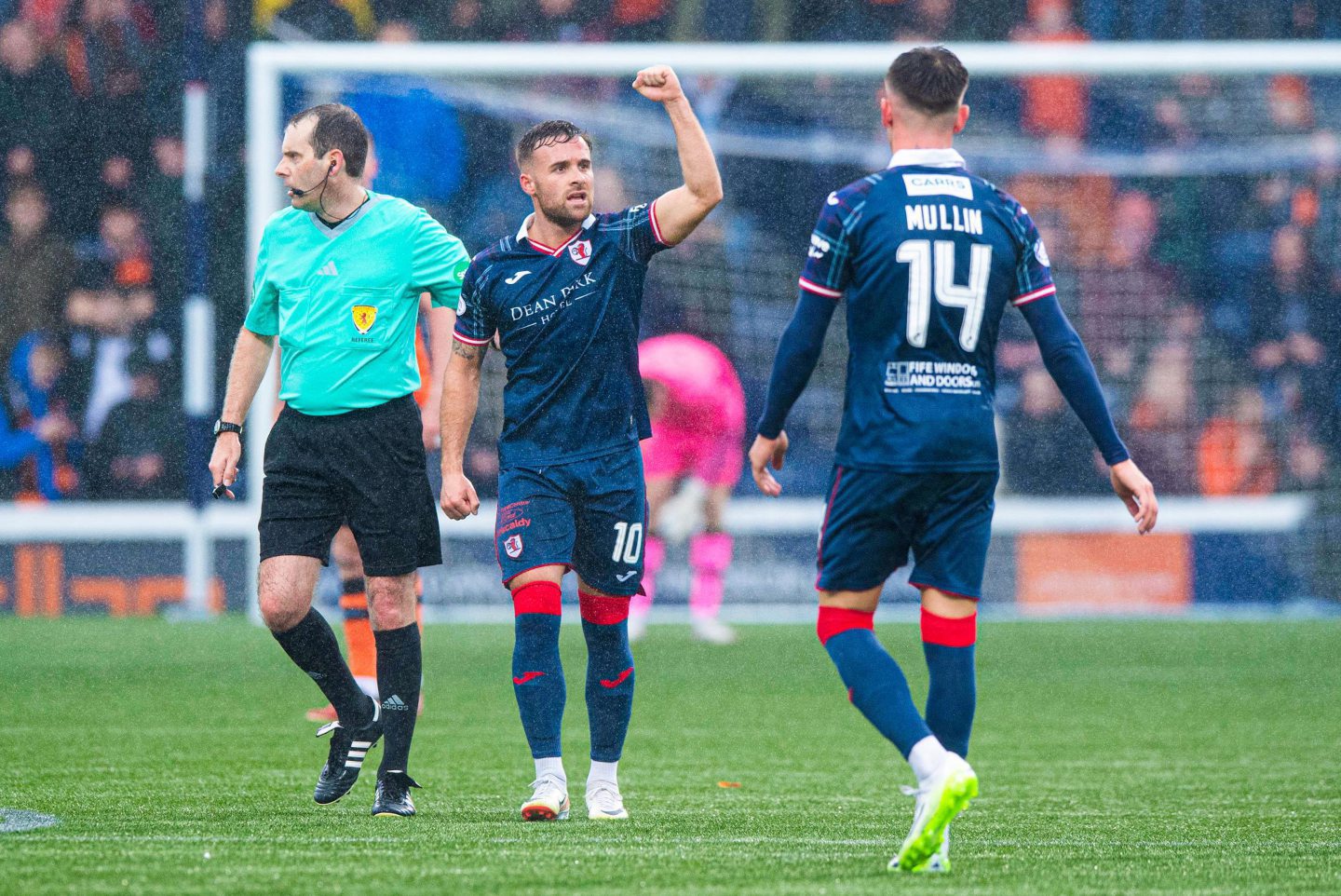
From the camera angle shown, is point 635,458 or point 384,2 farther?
point 384,2

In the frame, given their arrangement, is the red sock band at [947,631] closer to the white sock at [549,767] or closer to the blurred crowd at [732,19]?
the white sock at [549,767]

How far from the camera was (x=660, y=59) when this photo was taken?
1262 centimetres

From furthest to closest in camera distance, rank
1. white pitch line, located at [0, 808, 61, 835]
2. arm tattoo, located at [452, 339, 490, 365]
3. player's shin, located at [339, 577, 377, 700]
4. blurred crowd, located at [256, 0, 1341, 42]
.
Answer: blurred crowd, located at [256, 0, 1341, 42] → player's shin, located at [339, 577, 377, 700] → arm tattoo, located at [452, 339, 490, 365] → white pitch line, located at [0, 808, 61, 835]

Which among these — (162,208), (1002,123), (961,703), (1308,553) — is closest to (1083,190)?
(1002,123)

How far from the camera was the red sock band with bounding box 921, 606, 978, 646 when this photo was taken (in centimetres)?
420

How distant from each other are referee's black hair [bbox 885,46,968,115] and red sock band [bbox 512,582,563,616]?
160 cm

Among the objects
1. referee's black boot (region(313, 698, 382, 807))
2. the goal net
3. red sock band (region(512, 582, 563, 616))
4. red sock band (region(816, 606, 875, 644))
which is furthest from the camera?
the goal net

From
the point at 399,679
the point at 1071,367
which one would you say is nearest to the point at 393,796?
the point at 399,679

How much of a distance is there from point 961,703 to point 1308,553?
10.2 meters

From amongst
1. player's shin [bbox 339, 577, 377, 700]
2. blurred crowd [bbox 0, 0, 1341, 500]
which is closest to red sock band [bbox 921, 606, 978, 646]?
player's shin [bbox 339, 577, 377, 700]

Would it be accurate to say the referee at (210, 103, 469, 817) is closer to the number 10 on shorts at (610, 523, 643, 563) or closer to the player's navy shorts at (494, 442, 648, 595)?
the player's navy shorts at (494, 442, 648, 595)

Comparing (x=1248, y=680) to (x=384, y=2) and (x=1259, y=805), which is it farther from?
(x=384, y=2)

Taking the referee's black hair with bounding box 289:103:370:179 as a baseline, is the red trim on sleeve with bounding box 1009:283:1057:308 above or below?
below

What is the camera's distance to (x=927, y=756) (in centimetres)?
388
